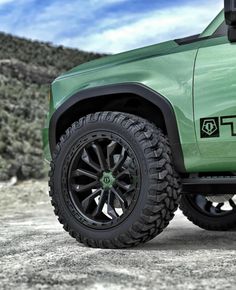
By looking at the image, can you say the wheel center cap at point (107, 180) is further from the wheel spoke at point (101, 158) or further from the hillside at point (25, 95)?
the hillside at point (25, 95)

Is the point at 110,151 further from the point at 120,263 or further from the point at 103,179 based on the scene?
the point at 120,263

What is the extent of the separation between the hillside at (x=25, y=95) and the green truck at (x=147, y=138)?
49.3ft

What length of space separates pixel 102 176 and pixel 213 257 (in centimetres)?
98

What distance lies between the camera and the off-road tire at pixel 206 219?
19.6 feet

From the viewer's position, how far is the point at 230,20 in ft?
13.5

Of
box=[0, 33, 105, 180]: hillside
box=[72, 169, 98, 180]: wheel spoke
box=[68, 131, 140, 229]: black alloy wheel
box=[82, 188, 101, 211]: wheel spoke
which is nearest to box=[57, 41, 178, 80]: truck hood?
box=[68, 131, 140, 229]: black alloy wheel

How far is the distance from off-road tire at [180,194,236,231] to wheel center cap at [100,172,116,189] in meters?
1.56

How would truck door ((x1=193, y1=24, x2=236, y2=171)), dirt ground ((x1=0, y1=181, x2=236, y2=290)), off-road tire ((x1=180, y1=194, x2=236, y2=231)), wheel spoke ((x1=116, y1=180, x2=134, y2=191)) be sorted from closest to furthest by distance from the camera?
dirt ground ((x1=0, y1=181, x2=236, y2=290))
truck door ((x1=193, y1=24, x2=236, y2=171))
wheel spoke ((x1=116, y1=180, x2=134, y2=191))
off-road tire ((x1=180, y1=194, x2=236, y2=231))

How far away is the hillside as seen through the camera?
74.5ft

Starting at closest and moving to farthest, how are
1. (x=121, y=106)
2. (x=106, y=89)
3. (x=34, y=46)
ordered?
(x=106, y=89) → (x=121, y=106) → (x=34, y=46)

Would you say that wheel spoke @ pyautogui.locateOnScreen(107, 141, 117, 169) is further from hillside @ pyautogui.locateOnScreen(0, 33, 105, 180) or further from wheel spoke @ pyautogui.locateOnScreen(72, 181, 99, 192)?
hillside @ pyautogui.locateOnScreen(0, 33, 105, 180)

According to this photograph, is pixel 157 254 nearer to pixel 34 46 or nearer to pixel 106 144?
pixel 106 144

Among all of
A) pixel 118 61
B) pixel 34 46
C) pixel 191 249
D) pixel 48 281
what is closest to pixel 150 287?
pixel 48 281

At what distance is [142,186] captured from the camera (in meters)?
4.40
